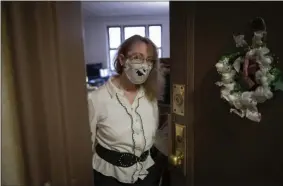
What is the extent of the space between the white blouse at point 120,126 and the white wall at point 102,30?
4262 mm

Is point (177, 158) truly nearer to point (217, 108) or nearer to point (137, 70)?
point (217, 108)

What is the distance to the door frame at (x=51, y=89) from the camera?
18.1 inches

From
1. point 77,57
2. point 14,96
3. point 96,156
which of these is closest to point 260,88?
point 77,57

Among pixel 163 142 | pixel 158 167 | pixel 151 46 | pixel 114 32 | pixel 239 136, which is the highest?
pixel 114 32

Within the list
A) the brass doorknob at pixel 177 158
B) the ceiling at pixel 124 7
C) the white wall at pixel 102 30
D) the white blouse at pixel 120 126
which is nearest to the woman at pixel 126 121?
the white blouse at pixel 120 126

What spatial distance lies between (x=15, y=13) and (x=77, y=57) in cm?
13

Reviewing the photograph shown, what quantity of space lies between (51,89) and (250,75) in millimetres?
462

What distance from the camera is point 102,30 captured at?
5531mm

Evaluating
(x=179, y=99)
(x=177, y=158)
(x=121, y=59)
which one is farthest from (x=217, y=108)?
(x=121, y=59)

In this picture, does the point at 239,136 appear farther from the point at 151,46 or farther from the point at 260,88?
the point at 151,46

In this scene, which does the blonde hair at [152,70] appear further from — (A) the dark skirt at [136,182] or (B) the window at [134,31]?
(B) the window at [134,31]

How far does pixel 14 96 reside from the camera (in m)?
0.48

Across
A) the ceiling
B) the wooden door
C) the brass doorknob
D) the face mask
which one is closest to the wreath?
the wooden door

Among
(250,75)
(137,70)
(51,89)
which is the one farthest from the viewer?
(137,70)
